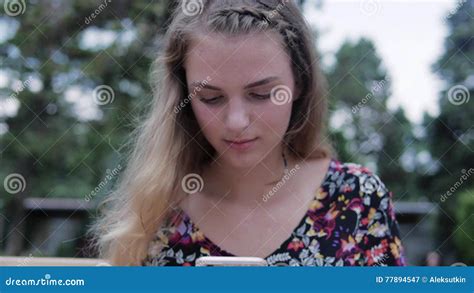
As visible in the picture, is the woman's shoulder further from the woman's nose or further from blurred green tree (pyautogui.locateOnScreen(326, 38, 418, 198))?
blurred green tree (pyautogui.locateOnScreen(326, 38, 418, 198))

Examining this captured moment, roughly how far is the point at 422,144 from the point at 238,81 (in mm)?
2046

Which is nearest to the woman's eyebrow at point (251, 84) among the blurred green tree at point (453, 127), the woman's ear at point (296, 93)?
the woman's ear at point (296, 93)

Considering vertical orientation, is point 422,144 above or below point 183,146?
above

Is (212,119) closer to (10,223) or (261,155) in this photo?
(261,155)

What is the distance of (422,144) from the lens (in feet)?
9.43

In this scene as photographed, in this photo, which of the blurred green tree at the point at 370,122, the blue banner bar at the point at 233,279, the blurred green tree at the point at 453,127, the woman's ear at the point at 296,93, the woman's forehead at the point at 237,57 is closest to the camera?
the blue banner bar at the point at 233,279

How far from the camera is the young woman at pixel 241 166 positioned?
1123 millimetres

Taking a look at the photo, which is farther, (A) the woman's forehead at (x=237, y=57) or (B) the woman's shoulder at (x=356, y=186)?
(B) the woman's shoulder at (x=356, y=186)

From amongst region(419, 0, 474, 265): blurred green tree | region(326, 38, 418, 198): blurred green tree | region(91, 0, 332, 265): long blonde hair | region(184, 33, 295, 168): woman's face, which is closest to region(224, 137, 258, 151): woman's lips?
region(184, 33, 295, 168): woman's face

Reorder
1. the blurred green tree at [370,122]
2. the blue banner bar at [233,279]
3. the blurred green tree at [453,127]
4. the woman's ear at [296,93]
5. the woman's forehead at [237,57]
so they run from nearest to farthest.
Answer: the blue banner bar at [233,279] < the woman's forehead at [237,57] < the woman's ear at [296,93] < the blurred green tree at [453,127] < the blurred green tree at [370,122]

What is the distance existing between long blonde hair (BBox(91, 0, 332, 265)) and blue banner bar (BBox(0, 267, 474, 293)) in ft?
0.71

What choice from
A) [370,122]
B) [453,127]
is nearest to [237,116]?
[453,127]

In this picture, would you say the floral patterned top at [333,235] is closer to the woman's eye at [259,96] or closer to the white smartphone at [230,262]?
the white smartphone at [230,262]

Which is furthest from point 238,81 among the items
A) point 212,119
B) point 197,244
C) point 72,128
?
point 72,128
